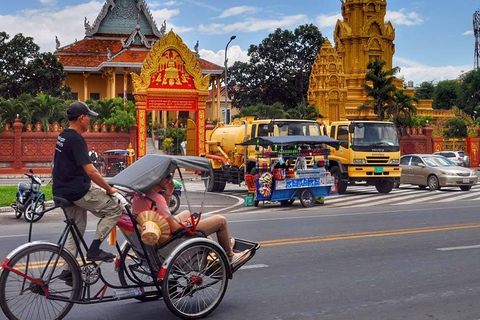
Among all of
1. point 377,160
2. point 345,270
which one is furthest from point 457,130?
point 345,270

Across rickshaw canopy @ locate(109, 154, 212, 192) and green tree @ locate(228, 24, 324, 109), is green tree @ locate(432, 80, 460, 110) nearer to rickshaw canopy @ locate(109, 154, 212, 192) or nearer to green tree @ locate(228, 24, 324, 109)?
green tree @ locate(228, 24, 324, 109)

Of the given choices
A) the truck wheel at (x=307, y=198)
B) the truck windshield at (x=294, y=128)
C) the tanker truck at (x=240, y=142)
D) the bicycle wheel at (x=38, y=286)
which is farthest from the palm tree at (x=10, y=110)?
the bicycle wheel at (x=38, y=286)

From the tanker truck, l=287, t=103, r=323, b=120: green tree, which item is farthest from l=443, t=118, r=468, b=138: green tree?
the tanker truck

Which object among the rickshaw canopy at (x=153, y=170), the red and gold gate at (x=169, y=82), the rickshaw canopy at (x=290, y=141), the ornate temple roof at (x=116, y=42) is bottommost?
the rickshaw canopy at (x=153, y=170)

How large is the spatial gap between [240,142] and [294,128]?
6.85 ft

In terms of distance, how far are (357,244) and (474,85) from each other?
73442mm

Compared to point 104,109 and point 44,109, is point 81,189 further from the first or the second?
point 104,109

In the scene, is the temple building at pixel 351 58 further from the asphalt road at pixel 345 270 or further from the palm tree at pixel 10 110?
the asphalt road at pixel 345 270

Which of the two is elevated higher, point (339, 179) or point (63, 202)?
point (63, 202)

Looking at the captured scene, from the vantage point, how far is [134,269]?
6438mm

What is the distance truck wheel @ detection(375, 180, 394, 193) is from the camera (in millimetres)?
22406

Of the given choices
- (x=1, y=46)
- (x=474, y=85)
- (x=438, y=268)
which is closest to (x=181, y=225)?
(x=438, y=268)

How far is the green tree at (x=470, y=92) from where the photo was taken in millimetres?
77688

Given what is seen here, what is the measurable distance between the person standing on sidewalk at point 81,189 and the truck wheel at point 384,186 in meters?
17.6
